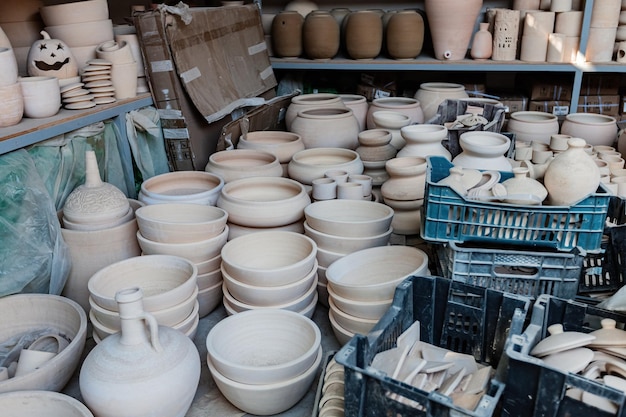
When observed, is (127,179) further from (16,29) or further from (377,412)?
(377,412)

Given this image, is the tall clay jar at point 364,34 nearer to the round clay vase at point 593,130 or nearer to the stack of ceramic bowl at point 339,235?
the round clay vase at point 593,130

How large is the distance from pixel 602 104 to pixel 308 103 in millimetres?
1884

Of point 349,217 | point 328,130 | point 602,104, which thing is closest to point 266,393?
point 349,217

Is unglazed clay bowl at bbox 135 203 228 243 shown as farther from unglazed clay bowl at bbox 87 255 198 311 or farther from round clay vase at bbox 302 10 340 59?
round clay vase at bbox 302 10 340 59

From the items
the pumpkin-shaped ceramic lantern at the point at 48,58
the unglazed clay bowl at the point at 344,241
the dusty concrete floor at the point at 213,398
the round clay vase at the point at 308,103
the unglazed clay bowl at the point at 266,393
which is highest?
the pumpkin-shaped ceramic lantern at the point at 48,58

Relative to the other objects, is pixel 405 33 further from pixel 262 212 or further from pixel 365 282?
pixel 365 282

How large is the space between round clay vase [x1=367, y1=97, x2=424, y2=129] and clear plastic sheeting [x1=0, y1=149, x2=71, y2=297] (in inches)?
67.1

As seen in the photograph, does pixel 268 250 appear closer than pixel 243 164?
Yes

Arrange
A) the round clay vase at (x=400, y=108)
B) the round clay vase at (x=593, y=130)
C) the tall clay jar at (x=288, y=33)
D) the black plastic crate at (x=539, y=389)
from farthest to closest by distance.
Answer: the tall clay jar at (x=288, y=33) < the round clay vase at (x=400, y=108) < the round clay vase at (x=593, y=130) < the black plastic crate at (x=539, y=389)

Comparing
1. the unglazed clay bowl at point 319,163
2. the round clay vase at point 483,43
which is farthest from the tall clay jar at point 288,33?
the unglazed clay bowl at point 319,163

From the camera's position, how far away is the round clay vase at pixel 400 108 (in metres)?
2.82

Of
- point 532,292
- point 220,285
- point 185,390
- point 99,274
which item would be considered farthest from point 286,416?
point 532,292

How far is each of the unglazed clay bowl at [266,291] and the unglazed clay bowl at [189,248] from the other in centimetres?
17

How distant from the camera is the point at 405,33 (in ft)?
10.9
